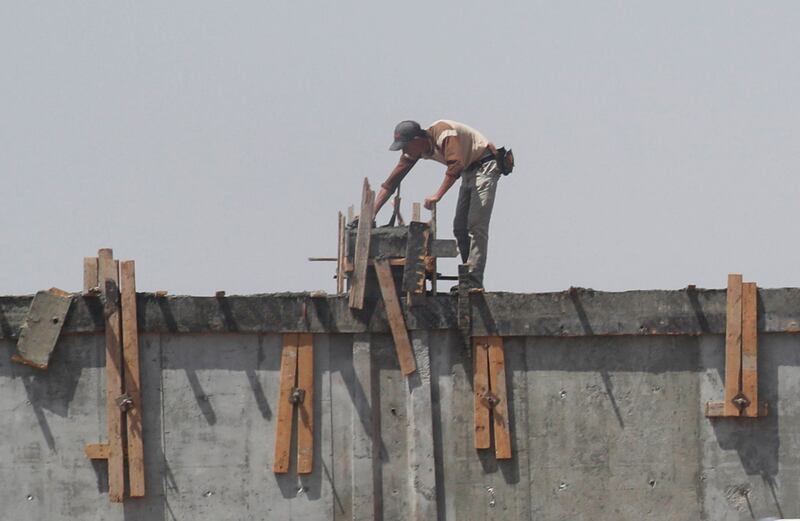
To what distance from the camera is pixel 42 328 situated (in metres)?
15.4

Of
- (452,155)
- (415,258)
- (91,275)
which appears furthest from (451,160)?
(91,275)

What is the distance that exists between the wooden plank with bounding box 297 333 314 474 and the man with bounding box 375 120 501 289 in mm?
1999

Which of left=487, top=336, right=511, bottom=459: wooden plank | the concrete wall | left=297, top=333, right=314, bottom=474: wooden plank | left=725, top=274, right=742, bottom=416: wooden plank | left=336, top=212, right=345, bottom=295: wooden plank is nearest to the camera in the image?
left=725, top=274, right=742, bottom=416: wooden plank

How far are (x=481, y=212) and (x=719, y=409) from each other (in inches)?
140

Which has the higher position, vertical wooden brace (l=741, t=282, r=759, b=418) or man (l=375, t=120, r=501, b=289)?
man (l=375, t=120, r=501, b=289)

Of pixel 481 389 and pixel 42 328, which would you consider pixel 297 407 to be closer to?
pixel 481 389

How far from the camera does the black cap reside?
54.6ft

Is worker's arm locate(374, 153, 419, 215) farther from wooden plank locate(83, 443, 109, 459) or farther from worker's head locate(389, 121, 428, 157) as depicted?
wooden plank locate(83, 443, 109, 459)

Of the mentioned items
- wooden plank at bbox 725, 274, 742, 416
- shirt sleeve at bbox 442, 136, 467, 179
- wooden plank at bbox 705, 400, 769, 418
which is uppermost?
shirt sleeve at bbox 442, 136, 467, 179

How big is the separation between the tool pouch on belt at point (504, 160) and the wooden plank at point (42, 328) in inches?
198

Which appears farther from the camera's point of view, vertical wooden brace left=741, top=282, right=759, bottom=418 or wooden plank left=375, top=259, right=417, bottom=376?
wooden plank left=375, top=259, right=417, bottom=376

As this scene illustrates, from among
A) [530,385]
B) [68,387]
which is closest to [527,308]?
[530,385]

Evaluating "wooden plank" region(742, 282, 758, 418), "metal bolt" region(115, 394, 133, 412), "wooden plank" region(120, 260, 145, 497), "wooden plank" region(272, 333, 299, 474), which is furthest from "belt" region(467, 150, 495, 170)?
"metal bolt" region(115, 394, 133, 412)

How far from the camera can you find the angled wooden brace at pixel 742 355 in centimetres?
1491
